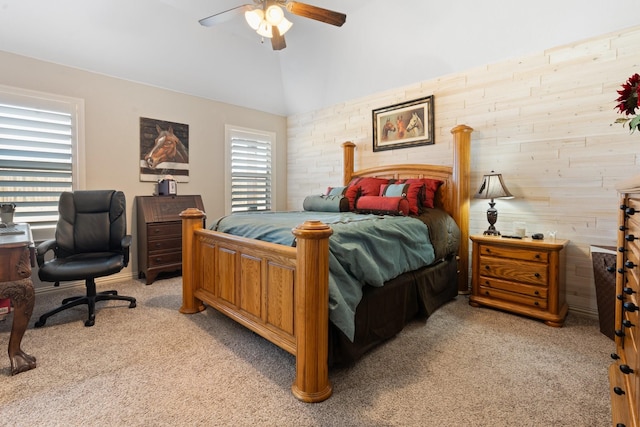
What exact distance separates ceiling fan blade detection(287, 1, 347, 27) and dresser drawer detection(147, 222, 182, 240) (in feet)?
9.16

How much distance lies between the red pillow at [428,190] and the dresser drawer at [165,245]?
2936mm

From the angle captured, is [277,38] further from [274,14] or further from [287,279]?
[287,279]

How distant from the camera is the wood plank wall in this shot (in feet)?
8.36

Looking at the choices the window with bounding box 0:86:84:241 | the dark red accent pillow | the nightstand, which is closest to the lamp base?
the nightstand

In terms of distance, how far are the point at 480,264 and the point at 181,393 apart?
265 centimetres

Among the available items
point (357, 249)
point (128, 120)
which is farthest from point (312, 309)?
point (128, 120)

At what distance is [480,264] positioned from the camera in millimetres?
2912

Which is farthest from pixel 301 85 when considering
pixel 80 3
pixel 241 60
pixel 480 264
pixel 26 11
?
pixel 480 264

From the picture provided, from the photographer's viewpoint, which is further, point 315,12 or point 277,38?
point 277,38

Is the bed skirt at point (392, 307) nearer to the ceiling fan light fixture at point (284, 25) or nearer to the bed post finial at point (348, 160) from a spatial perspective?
the bed post finial at point (348, 160)

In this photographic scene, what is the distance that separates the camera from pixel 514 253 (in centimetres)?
271

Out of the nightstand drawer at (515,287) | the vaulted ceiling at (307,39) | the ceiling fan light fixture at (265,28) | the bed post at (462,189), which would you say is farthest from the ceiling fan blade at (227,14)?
the nightstand drawer at (515,287)

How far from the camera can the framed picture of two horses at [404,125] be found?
12.2ft

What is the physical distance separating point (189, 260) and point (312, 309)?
1615mm
